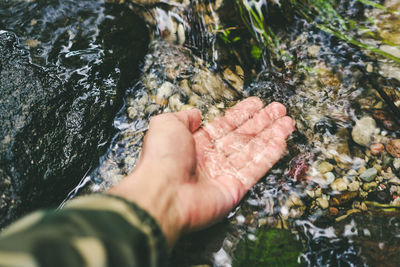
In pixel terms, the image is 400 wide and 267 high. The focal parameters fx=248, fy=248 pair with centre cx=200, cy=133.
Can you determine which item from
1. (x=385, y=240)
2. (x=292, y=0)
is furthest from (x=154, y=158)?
(x=292, y=0)

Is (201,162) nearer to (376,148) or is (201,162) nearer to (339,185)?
(339,185)

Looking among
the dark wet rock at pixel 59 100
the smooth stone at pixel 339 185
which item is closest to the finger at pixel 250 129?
the smooth stone at pixel 339 185

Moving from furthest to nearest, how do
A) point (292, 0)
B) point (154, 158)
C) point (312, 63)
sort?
1. point (292, 0)
2. point (312, 63)
3. point (154, 158)

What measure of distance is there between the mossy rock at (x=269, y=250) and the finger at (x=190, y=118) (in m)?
1.17

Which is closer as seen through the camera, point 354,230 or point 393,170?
point 354,230

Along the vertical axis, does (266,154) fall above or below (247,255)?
above

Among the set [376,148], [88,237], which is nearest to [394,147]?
[376,148]

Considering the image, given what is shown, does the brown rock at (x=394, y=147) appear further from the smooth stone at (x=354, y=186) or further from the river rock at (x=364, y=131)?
the smooth stone at (x=354, y=186)

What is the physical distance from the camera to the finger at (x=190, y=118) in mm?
2396

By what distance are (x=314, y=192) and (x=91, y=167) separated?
7.37ft

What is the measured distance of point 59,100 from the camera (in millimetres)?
2604

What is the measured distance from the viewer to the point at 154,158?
2.08m

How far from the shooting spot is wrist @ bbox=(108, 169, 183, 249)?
174 cm

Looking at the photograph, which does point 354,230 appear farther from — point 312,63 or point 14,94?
point 14,94
